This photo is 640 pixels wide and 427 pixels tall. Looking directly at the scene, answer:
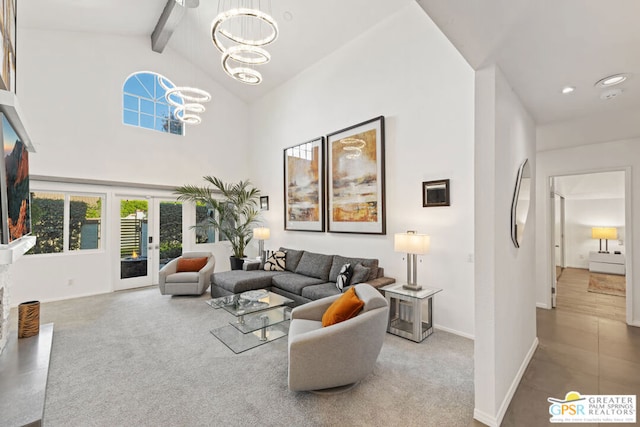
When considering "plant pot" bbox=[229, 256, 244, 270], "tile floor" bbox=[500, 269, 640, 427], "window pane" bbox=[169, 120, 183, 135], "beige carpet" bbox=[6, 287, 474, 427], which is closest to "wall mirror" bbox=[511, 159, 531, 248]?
"tile floor" bbox=[500, 269, 640, 427]

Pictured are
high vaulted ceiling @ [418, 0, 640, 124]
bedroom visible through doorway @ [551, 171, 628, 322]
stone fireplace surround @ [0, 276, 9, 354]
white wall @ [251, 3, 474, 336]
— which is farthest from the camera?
bedroom visible through doorway @ [551, 171, 628, 322]

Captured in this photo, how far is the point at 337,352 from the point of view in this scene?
2.16 meters

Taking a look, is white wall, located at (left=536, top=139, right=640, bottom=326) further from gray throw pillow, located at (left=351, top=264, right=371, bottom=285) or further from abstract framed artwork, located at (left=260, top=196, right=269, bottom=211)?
abstract framed artwork, located at (left=260, top=196, right=269, bottom=211)

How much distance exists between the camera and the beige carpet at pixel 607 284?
210 inches

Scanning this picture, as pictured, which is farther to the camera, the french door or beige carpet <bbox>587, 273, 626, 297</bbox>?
the french door

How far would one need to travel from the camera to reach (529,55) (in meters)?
1.91

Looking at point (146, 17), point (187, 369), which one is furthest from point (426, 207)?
point (146, 17)

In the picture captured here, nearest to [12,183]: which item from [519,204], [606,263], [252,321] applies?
[252,321]

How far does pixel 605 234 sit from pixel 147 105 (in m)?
11.7

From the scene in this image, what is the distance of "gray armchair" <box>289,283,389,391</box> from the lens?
6.99 ft

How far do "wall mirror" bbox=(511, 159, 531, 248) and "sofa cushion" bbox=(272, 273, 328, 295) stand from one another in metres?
2.90

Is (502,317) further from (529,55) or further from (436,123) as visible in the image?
(436,123)

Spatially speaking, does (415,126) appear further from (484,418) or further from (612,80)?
(484,418)

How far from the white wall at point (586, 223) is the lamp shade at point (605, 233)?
0.66 ft
